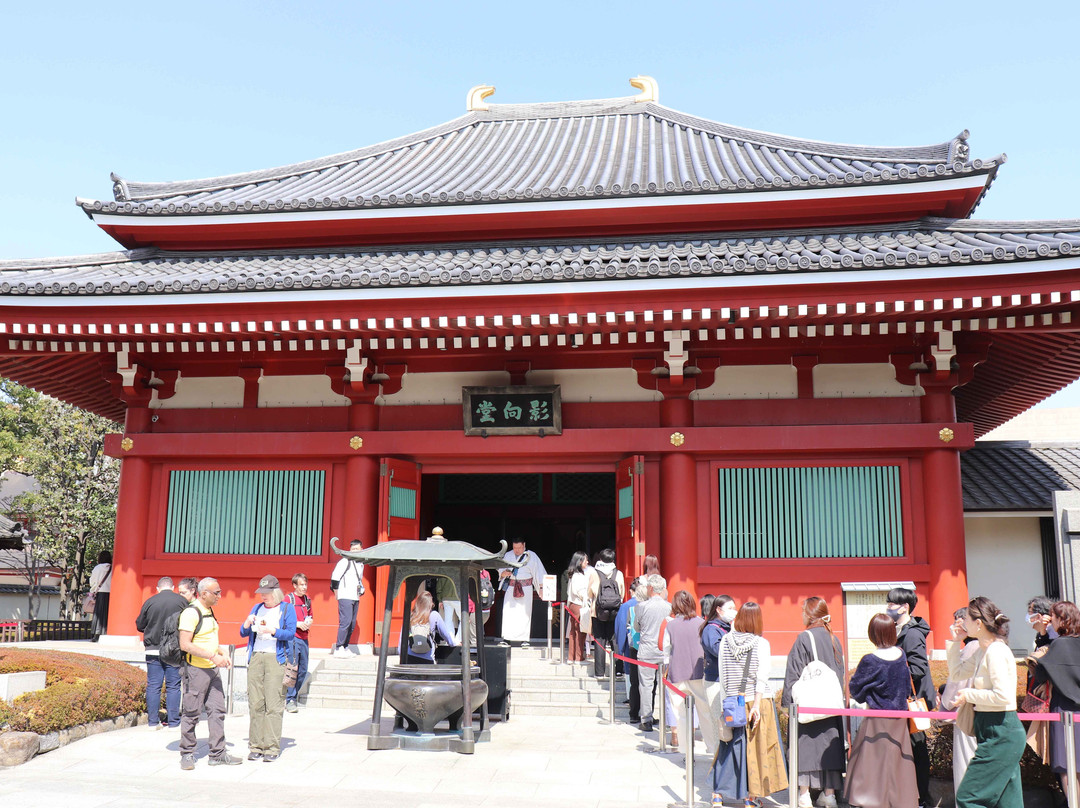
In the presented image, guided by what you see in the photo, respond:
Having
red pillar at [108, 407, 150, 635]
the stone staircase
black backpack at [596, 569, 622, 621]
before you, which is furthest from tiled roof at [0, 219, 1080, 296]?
Answer: the stone staircase

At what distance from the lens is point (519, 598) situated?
1305cm

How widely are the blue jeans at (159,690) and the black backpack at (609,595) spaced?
490 centimetres

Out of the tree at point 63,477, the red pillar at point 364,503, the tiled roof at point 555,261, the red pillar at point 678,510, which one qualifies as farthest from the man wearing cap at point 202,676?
the tree at point 63,477

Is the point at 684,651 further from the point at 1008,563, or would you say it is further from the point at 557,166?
the point at 557,166

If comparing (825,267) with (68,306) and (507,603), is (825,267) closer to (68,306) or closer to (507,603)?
(507,603)

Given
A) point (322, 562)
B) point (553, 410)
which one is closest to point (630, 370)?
point (553, 410)

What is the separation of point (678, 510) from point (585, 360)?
2460 millimetres

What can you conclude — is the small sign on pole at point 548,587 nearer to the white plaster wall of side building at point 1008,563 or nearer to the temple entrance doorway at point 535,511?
the temple entrance doorway at point 535,511

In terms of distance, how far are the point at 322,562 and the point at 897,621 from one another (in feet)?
26.1

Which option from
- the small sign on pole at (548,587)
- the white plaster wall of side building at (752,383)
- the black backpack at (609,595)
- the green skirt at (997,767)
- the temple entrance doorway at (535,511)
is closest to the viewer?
the green skirt at (997,767)

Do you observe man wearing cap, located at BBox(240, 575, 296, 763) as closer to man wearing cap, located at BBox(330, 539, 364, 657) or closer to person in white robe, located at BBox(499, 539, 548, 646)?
man wearing cap, located at BBox(330, 539, 364, 657)

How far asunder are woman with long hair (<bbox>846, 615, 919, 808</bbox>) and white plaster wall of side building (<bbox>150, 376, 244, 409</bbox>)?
9.83 m

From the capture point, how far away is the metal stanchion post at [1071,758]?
20.5ft

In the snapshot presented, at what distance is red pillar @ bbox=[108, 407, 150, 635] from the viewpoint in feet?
41.4
